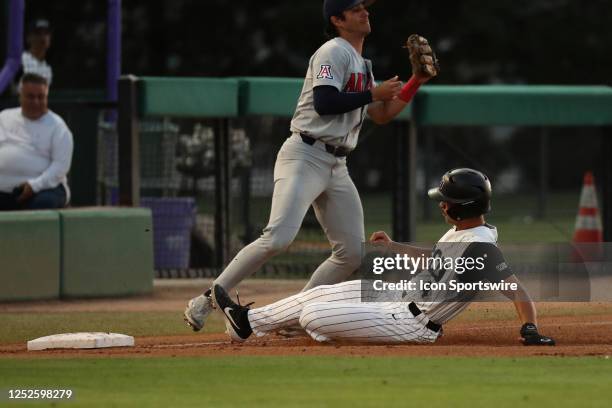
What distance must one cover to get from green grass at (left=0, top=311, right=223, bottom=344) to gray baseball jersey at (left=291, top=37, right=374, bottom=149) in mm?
1922

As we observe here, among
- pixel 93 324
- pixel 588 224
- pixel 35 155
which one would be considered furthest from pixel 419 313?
pixel 588 224

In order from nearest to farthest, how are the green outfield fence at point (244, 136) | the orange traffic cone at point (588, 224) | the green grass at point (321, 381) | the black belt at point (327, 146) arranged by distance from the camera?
the green grass at point (321, 381)
the black belt at point (327, 146)
the green outfield fence at point (244, 136)
the orange traffic cone at point (588, 224)

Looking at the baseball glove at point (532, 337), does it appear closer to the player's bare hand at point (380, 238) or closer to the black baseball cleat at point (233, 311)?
the player's bare hand at point (380, 238)

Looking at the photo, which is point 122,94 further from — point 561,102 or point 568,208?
point 568,208

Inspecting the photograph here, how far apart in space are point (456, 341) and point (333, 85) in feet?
5.71

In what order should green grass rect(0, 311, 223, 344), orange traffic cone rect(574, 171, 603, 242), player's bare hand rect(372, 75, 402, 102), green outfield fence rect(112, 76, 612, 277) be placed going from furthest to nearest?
orange traffic cone rect(574, 171, 603, 242), green outfield fence rect(112, 76, 612, 277), green grass rect(0, 311, 223, 344), player's bare hand rect(372, 75, 402, 102)

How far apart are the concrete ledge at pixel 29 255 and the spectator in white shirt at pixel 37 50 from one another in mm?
3946

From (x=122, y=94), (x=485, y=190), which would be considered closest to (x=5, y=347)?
(x=485, y=190)

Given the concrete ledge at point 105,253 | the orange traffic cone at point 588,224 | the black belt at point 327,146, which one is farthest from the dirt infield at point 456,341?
the orange traffic cone at point 588,224

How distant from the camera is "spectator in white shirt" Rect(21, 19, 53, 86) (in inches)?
637

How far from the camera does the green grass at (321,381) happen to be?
6.65 meters

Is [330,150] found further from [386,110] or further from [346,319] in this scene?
[346,319]

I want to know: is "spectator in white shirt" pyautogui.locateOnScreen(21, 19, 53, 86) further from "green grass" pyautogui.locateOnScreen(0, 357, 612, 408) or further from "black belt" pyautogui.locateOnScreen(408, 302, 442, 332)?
"green grass" pyautogui.locateOnScreen(0, 357, 612, 408)

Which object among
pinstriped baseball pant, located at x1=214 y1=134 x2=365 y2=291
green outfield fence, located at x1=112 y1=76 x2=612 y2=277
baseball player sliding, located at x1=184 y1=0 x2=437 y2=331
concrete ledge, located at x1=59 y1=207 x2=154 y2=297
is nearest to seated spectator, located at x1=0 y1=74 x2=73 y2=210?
concrete ledge, located at x1=59 y1=207 x2=154 y2=297
